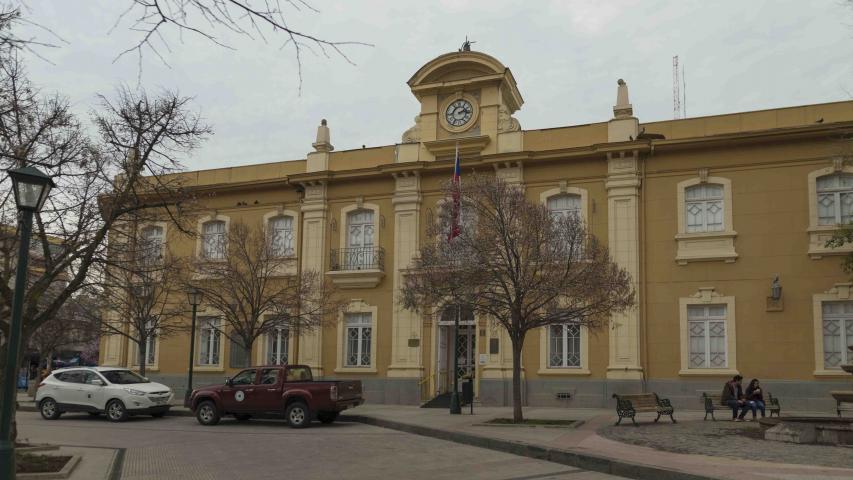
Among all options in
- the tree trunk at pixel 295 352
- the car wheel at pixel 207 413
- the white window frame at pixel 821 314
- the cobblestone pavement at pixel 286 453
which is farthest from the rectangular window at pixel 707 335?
the car wheel at pixel 207 413

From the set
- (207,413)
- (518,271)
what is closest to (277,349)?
(207,413)

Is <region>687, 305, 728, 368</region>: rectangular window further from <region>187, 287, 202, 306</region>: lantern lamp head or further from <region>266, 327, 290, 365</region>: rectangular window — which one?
<region>187, 287, 202, 306</region>: lantern lamp head

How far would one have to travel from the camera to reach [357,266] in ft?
86.4

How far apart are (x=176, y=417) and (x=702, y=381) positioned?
15182mm

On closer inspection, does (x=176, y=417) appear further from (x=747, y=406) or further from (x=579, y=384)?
(x=747, y=406)

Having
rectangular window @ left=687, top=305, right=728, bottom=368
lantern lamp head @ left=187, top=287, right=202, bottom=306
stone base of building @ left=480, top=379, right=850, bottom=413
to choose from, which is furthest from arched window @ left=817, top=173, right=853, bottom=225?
lantern lamp head @ left=187, top=287, right=202, bottom=306

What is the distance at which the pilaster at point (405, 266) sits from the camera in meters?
25.0

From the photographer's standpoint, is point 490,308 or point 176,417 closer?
point 490,308

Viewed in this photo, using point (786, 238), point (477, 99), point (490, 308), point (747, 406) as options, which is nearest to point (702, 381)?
point (747, 406)

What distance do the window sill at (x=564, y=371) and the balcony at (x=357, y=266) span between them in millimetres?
6308

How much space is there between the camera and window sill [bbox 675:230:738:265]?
2198 centimetres

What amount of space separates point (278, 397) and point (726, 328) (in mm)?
12560

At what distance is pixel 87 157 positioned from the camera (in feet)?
45.0

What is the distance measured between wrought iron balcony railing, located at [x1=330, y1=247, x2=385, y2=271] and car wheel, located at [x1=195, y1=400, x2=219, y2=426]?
7693 mm
